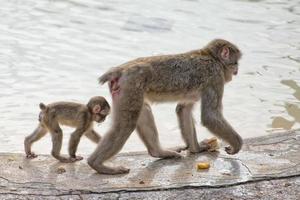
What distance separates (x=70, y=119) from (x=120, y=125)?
2.78 feet

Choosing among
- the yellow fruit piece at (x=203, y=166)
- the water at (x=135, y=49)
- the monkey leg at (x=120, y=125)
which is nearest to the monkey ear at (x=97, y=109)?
the monkey leg at (x=120, y=125)

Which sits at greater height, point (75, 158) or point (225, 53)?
point (225, 53)

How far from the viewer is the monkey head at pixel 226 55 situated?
6934 mm

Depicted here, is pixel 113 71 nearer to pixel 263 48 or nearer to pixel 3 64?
pixel 3 64

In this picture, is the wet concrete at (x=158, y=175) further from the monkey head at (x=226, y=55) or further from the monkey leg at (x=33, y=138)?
the monkey head at (x=226, y=55)

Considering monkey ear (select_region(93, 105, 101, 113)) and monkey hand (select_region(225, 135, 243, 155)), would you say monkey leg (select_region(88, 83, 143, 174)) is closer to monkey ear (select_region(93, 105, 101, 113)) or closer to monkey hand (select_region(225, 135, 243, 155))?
monkey ear (select_region(93, 105, 101, 113))

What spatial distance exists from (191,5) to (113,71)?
8875 millimetres

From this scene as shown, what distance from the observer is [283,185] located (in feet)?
19.3

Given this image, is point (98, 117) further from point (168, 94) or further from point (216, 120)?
point (216, 120)

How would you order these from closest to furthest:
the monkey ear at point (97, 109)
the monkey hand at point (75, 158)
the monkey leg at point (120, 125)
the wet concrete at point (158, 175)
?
the wet concrete at point (158, 175) → the monkey leg at point (120, 125) → the monkey hand at point (75, 158) → the monkey ear at point (97, 109)

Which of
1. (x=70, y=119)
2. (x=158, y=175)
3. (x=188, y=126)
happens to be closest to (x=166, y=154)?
(x=188, y=126)

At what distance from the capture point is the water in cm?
905

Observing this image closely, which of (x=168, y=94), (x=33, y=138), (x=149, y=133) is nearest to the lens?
(x=168, y=94)

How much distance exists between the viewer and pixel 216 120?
21.7 feet
